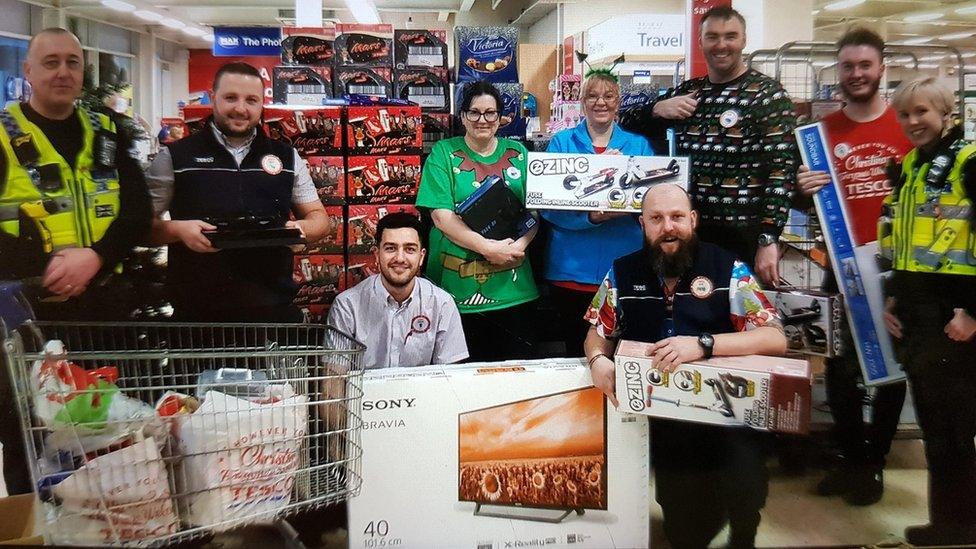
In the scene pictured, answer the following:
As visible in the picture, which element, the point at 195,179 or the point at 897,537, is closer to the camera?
the point at 195,179

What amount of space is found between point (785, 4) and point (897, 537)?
6.97 ft

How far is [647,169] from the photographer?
8.88 feet

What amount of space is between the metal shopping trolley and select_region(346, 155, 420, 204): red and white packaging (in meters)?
0.62

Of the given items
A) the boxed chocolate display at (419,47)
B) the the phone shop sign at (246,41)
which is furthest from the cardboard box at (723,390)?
the the phone shop sign at (246,41)

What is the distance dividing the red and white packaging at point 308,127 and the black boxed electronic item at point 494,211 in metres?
0.52

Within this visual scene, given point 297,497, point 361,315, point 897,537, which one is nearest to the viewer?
point 297,497

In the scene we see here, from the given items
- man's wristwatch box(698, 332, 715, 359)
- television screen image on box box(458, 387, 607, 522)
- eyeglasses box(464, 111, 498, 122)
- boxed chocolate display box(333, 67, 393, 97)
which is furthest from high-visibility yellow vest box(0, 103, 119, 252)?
man's wristwatch box(698, 332, 715, 359)

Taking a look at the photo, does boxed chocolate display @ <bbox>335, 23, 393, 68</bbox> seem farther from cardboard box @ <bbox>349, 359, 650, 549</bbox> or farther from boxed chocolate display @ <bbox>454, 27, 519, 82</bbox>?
cardboard box @ <bbox>349, 359, 650, 549</bbox>

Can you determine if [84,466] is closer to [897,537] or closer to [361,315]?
[361,315]

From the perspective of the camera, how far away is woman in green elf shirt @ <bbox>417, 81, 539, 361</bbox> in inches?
107

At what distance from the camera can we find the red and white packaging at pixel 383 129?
2699 millimetres

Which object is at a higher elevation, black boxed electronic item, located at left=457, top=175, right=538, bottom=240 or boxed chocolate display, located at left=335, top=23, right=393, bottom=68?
boxed chocolate display, located at left=335, top=23, right=393, bottom=68

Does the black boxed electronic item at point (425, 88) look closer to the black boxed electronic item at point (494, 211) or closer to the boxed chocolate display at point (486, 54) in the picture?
the boxed chocolate display at point (486, 54)

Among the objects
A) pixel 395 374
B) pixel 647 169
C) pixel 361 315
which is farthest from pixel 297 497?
pixel 647 169
